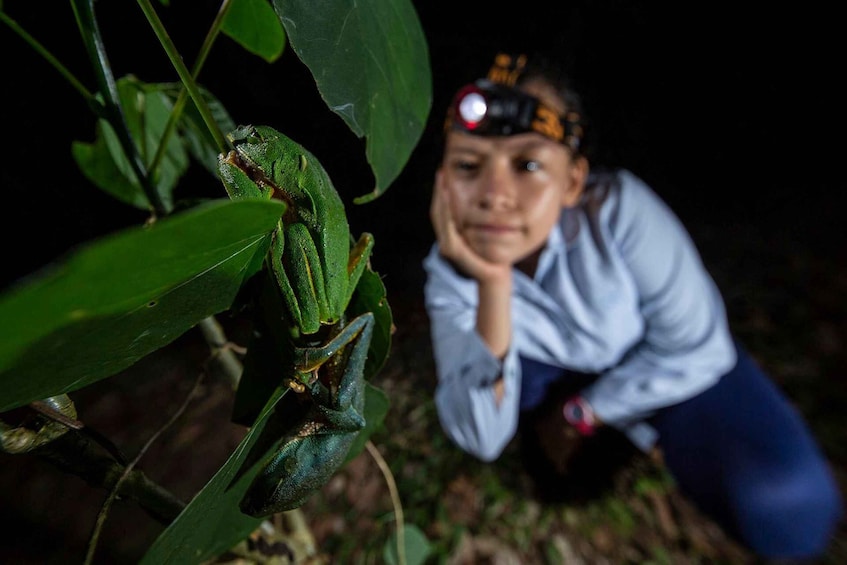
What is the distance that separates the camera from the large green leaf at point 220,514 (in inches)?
8.9

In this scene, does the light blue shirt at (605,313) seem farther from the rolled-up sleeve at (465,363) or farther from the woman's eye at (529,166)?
the woman's eye at (529,166)

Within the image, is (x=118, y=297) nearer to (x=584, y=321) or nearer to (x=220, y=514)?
(x=220, y=514)

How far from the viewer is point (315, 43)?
0.28m

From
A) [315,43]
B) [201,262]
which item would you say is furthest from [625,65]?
[201,262]

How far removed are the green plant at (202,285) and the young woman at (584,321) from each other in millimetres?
587

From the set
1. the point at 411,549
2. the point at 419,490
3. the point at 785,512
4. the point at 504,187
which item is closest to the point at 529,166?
the point at 504,187

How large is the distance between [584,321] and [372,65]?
1.11 meters

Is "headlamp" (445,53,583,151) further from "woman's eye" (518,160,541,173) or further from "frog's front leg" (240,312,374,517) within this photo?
"frog's front leg" (240,312,374,517)

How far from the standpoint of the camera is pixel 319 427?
0.33 metres

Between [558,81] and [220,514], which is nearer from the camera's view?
[220,514]

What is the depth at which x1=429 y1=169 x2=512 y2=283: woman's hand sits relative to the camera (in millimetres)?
1030

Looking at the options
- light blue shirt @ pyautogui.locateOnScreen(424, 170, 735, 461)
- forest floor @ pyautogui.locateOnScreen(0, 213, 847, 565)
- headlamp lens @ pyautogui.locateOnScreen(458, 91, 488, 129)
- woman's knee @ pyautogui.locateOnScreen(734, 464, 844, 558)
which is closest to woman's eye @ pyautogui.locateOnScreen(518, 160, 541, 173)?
headlamp lens @ pyautogui.locateOnScreen(458, 91, 488, 129)

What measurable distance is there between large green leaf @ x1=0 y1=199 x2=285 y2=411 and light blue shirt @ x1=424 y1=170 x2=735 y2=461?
0.95 m

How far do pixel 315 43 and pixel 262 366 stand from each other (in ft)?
0.83
